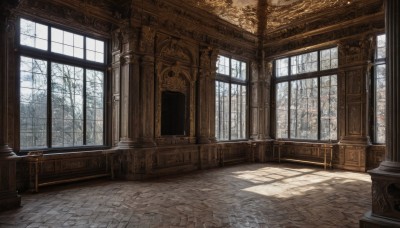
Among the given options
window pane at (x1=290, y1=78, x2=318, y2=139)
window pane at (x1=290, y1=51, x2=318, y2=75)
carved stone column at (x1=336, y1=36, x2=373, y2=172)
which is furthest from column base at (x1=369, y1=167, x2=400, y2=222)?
window pane at (x1=290, y1=51, x2=318, y2=75)

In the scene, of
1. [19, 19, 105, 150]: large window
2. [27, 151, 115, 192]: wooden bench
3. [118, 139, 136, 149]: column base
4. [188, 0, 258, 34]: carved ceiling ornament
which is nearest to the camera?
[27, 151, 115, 192]: wooden bench

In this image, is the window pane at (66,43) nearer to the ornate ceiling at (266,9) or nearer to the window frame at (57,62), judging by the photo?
the window frame at (57,62)

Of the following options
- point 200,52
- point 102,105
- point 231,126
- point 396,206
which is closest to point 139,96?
point 102,105

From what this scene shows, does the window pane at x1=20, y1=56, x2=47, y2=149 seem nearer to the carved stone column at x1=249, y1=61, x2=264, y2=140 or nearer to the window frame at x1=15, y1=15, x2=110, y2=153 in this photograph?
the window frame at x1=15, y1=15, x2=110, y2=153

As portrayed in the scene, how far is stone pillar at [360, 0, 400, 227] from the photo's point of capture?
315 centimetres

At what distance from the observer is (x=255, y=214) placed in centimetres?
417

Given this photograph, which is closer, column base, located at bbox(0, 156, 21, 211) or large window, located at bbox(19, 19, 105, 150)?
column base, located at bbox(0, 156, 21, 211)

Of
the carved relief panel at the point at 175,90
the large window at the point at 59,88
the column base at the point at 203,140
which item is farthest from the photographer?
the column base at the point at 203,140

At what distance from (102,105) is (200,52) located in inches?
135

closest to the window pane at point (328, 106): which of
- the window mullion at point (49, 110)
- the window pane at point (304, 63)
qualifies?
the window pane at point (304, 63)

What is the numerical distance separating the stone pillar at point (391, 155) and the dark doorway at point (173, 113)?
547 centimetres

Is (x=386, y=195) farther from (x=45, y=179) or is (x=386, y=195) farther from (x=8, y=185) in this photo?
(x=45, y=179)

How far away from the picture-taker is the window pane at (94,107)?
6.81 metres

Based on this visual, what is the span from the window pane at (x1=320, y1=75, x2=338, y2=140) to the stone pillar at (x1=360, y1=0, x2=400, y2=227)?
5.92 metres
